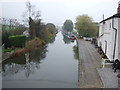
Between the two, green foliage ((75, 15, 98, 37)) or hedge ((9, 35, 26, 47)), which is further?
green foliage ((75, 15, 98, 37))

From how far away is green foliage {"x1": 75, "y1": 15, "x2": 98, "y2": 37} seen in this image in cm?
5553

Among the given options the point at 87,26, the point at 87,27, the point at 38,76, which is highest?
the point at 87,26

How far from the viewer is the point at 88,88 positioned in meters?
11.8

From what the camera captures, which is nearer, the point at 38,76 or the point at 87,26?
the point at 38,76

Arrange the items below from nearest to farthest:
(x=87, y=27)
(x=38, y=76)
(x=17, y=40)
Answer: (x=38, y=76)
(x=17, y=40)
(x=87, y=27)

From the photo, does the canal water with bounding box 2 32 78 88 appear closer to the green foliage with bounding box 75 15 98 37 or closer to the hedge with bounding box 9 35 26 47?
the hedge with bounding box 9 35 26 47

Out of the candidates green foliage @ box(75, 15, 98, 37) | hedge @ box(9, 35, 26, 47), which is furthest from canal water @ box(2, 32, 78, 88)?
green foliage @ box(75, 15, 98, 37)

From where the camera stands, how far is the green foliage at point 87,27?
182ft

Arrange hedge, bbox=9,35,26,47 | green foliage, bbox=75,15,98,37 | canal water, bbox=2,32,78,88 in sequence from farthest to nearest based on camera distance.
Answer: green foliage, bbox=75,15,98,37 < hedge, bbox=9,35,26,47 < canal water, bbox=2,32,78,88

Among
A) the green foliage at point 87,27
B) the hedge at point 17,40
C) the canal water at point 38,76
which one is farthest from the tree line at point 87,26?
the canal water at point 38,76

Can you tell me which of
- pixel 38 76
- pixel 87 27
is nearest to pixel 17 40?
pixel 38 76

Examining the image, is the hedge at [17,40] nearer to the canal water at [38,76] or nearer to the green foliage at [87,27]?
the canal water at [38,76]

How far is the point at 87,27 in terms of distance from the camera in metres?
55.3

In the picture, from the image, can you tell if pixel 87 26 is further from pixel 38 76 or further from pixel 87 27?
pixel 38 76
